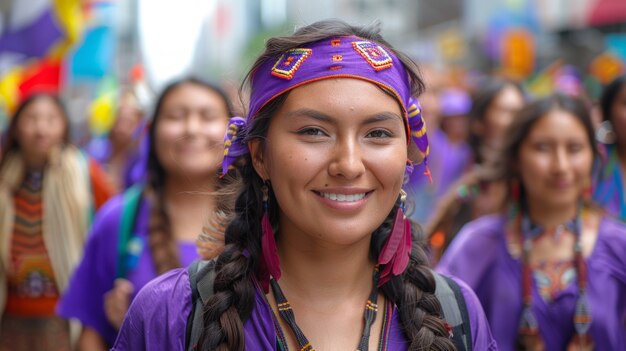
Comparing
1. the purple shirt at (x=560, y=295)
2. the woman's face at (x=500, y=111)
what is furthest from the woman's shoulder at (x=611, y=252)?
the woman's face at (x=500, y=111)

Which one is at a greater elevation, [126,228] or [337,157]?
[337,157]

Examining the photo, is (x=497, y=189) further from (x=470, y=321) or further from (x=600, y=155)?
(x=470, y=321)

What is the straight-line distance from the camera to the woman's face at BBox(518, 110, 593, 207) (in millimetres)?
3793

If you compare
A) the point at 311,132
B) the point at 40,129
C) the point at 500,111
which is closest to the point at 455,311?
the point at 311,132

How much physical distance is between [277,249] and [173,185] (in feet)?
5.73

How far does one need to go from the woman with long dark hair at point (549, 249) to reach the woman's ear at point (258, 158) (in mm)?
1686

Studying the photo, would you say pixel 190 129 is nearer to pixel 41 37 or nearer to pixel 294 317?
pixel 294 317

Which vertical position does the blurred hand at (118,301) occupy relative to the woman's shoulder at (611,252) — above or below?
below

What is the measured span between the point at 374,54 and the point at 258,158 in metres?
0.44

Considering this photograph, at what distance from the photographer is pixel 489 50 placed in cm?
2402

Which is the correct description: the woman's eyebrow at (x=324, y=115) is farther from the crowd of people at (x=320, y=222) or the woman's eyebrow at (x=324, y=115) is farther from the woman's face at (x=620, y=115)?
the woman's face at (x=620, y=115)

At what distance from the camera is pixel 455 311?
2312mm

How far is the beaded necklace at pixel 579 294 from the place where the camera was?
136 inches

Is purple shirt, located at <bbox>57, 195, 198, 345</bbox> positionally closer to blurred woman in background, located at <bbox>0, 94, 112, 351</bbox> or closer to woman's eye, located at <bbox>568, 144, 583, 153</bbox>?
blurred woman in background, located at <bbox>0, 94, 112, 351</bbox>
